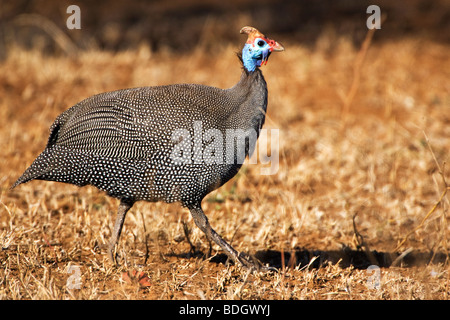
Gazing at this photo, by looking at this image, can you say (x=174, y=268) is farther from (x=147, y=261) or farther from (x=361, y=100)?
(x=361, y=100)

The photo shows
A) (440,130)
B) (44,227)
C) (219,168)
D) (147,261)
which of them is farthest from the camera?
(440,130)

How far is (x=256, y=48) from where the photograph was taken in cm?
318

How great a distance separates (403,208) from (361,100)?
2.22 metres

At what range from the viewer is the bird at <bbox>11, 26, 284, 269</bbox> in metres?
3.00

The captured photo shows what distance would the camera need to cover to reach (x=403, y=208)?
13.8 feet

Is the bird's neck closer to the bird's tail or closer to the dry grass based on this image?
the dry grass

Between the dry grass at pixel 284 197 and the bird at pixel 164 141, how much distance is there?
10.6 inches

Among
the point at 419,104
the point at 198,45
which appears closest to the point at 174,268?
the point at 419,104

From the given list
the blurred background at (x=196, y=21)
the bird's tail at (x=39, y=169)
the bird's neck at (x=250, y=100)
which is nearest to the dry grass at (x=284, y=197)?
the bird's neck at (x=250, y=100)

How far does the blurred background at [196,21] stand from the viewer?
7645mm

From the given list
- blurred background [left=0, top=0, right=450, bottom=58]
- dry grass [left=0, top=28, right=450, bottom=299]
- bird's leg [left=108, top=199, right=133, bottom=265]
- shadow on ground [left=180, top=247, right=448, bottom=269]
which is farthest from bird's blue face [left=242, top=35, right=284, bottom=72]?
blurred background [left=0, top=0, right=450, bottom=58]

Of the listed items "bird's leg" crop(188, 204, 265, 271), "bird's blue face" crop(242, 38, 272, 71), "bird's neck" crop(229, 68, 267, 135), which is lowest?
"bird's leg" crop(188, 204, 265, 271)

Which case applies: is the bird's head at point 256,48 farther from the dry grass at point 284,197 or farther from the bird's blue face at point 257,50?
the dry grass at point 284,197

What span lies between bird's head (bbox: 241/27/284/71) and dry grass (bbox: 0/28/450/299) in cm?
35
